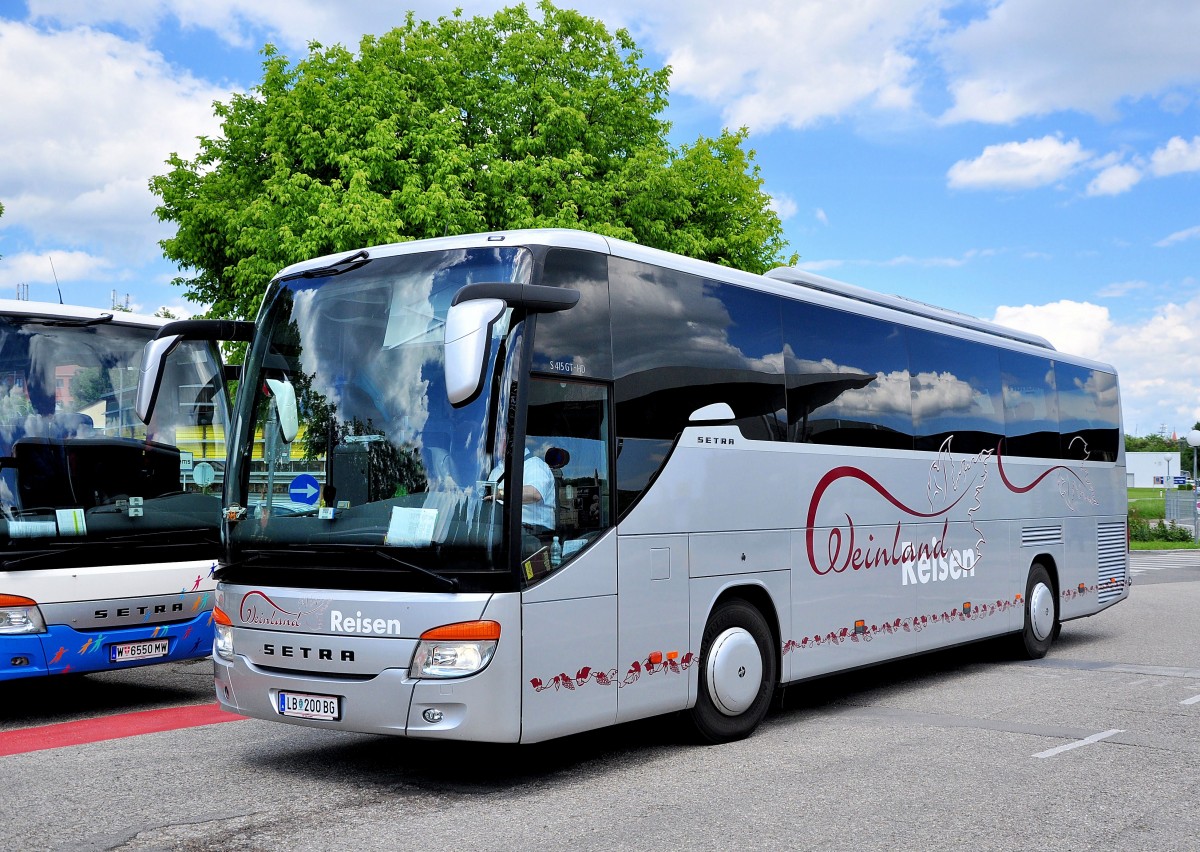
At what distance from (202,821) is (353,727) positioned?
36.4 inches

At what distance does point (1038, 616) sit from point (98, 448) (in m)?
9.74

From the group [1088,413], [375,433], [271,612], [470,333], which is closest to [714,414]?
[375,433]

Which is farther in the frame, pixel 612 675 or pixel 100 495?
pixel 100 495

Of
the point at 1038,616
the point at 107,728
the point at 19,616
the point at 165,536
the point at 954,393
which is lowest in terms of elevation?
the point at 107,728

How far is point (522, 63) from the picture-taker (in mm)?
26969

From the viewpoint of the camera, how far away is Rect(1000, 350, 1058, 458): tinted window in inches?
520

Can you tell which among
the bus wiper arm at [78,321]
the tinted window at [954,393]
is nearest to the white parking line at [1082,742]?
the tinted window at [954,393]

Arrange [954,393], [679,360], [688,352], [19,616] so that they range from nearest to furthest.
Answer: [679,360] → [688,352] → [19,616] → [954,393]

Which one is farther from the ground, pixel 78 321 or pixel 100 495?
pixel 78 321

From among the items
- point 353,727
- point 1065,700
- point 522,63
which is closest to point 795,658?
point 1065,700

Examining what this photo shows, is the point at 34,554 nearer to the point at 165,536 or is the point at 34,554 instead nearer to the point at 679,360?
the point at 165,536

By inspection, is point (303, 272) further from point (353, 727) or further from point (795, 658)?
point (795, 658)

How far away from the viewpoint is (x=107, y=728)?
30.4 feet

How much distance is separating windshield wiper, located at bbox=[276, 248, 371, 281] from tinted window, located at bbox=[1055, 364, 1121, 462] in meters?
9.71
